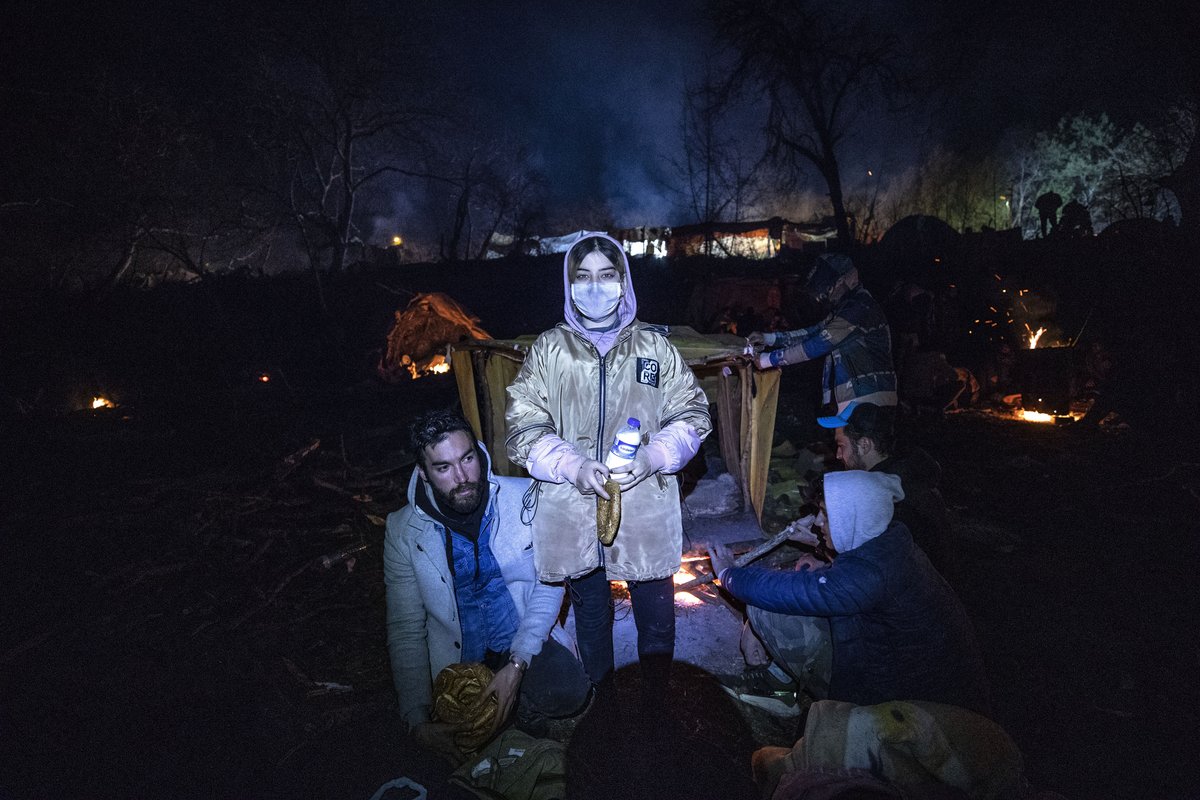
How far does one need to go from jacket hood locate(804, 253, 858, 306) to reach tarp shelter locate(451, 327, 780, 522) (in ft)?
2.91

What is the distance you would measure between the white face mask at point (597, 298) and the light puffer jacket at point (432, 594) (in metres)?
1.08

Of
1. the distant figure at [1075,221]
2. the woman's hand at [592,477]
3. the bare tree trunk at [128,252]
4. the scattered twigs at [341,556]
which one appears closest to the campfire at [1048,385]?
the distant figure at [1075,221]

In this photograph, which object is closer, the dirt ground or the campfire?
the dirt ground

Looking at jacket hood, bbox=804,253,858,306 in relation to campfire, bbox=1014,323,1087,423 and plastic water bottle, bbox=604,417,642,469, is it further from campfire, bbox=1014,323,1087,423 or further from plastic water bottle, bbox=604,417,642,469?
campfire, bbox=1014,323,1087,423

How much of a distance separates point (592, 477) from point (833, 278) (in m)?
4.17

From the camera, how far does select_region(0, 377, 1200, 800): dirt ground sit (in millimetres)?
3021

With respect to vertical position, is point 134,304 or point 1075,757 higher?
point 134,304

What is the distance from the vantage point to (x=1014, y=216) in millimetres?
32906

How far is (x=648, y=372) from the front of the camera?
100 inches

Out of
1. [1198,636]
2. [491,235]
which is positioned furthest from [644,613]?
[491,235]

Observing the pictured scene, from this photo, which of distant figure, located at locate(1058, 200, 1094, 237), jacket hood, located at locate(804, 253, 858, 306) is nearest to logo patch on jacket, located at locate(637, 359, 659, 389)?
jacket hood, located at locate(804, 253, 858, 306)

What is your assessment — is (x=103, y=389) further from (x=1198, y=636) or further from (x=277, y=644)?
(x=1198, y=636)

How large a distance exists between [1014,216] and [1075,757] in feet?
130

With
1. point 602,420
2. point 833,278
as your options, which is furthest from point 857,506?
point 833,278
